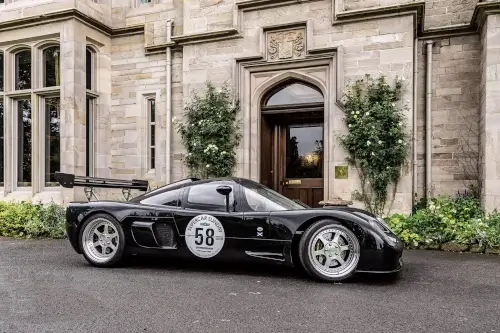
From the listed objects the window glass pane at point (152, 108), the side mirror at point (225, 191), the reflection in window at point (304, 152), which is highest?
the window glass pane at point (152, 108)

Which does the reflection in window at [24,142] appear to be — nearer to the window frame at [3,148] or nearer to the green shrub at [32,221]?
the window frame at [3,148]

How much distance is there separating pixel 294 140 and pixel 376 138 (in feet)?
7.16

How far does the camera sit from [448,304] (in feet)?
12.4

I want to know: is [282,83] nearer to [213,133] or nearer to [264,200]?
[213,133]

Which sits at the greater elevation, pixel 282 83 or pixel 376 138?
pixel 282 83

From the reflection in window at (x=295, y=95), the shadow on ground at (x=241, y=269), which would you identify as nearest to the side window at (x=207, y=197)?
the shadow on ground at (x=241, y=269)

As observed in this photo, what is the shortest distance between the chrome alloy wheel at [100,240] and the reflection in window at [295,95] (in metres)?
5.32

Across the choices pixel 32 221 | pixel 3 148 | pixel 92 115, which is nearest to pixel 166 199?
pixel 32 221

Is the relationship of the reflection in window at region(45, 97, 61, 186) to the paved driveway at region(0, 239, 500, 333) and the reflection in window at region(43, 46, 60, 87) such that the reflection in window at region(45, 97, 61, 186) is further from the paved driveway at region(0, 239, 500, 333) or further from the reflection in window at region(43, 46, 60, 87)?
the paved driveway at region(0, 239, 500, 333)

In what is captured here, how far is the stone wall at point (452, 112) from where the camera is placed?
332 inches

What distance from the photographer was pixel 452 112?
338 inches

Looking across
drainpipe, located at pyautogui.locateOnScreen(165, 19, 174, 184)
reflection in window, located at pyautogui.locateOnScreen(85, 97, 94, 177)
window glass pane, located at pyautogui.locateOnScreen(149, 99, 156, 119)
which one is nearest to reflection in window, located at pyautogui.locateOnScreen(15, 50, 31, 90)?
reflection in window, located at pyautogui.locateOnScreen(85, 97, 94, 177)

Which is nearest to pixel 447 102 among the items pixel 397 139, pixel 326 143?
pixel 397 139

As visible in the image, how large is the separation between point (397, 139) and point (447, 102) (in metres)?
1.44
